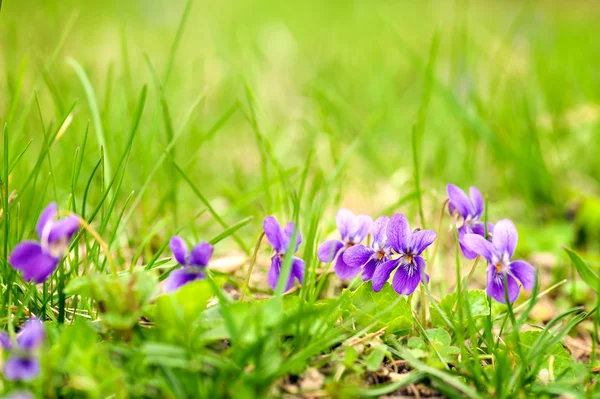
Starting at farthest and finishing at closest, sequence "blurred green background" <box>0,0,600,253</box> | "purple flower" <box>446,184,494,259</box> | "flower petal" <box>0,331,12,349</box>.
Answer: "blurred green background" <box>0,0,600,253</box> < "purple flower" <box>446,184,494,259</box> < "flower petal" <box>0,331,12,349</box>

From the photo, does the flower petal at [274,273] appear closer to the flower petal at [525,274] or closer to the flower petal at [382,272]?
the flower petal at [382,272]

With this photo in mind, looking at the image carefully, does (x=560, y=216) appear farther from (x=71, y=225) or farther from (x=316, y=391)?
(x=71, y=225)

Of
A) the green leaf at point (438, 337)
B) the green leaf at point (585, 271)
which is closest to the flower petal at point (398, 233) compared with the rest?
the green leaf at point (438, 337)

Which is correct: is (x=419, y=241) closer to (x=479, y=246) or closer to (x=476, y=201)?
(x=479, y=246)

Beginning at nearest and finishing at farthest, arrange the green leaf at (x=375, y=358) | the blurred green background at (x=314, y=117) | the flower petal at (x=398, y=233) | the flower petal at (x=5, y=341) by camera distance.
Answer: the flower petal at (x=5, y=341)
the green leaf at (x=375, y=358)
the flower petal at (x=398, y=233)
the blurred green background at (x=314, y=117)

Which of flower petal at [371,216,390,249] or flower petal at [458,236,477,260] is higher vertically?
flower petal at [371,216,390,249]

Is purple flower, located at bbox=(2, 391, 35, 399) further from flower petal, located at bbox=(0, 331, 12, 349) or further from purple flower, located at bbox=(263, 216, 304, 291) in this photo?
purple flower, located at bbox=(263, 216, 304, 291)

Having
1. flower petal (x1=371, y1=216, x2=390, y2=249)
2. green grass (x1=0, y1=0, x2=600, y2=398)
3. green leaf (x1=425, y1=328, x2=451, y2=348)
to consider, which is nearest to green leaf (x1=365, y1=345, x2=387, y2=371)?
green grass (x1=0, y1=0, x2=600, y2=398)

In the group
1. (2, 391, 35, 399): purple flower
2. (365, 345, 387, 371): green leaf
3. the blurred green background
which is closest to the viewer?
(2, 391, 35, 399): purple flower
